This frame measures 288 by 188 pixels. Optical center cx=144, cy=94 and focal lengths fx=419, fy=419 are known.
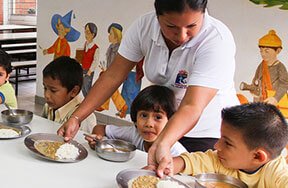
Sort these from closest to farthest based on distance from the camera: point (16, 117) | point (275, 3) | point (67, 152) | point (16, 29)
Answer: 1. point (67, 152)
2. point (16, 117)
3. point (275, 3)
4. point (16, 29)

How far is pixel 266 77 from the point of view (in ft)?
10.4

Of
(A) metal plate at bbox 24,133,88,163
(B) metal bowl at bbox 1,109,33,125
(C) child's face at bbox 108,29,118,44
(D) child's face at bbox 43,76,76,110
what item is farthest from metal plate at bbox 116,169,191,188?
(C) child's face at bbox 108,29,118,44

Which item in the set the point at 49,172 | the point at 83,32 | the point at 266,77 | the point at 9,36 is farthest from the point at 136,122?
the point at 9,36

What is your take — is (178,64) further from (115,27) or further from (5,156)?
(115,27)

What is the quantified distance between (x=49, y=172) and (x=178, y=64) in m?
0.67

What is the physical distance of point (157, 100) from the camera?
1.77 meters

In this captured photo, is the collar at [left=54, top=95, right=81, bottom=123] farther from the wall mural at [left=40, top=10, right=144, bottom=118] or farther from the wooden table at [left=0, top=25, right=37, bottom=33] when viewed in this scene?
the wooden table at [left=0, top=25, right=37, bottom=33]

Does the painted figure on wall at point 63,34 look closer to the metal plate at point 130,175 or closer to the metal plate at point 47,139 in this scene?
the metal plate at point 47,139

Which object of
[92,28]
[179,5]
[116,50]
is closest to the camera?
[179,5]

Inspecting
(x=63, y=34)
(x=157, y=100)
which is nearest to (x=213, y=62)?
(x=157, y=100)

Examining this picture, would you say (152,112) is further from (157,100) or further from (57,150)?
(57,150)

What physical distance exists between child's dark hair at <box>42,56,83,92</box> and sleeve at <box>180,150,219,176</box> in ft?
3.38

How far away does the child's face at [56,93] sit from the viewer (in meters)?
2.29

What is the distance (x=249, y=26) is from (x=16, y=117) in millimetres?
2041
